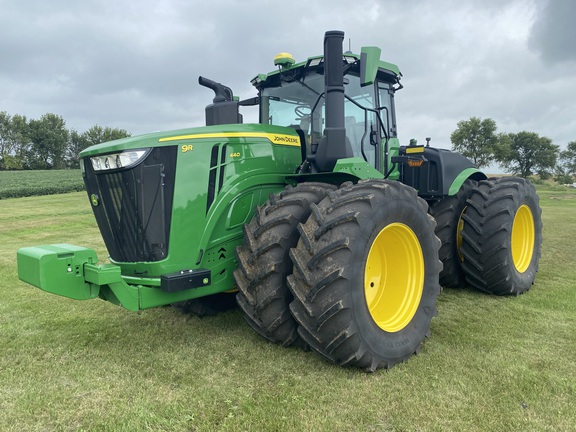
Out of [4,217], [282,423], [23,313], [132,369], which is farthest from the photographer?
[4,217]

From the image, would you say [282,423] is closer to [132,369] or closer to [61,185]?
[132,369]

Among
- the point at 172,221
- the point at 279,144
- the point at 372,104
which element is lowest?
the point at 172,221

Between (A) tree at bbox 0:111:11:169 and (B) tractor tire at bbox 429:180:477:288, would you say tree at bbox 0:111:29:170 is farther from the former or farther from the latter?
(B) tractor tire at bbox 429:180:477:288

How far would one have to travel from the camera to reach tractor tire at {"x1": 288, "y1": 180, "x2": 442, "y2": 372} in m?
3.05

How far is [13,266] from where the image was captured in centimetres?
727

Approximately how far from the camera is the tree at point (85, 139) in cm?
7306

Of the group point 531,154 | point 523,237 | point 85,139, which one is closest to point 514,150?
point 531,154

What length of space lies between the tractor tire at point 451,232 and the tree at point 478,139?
43.4 meters

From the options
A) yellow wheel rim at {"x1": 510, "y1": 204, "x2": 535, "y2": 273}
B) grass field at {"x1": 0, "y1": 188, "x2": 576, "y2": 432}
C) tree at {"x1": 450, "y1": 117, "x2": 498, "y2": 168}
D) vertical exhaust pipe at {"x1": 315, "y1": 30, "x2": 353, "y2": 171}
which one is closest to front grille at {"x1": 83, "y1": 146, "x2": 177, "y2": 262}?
grass field at {"x1": 0, "y1": 188, "x2": 576, "y2": 432}

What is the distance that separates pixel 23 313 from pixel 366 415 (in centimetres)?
385

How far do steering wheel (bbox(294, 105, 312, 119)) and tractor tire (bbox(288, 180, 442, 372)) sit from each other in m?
1.27

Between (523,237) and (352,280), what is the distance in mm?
3917

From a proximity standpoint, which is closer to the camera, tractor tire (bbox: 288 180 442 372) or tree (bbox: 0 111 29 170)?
tractor tire (bbox: 288 180 442 372)

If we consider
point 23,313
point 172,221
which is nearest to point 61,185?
point 23,313
